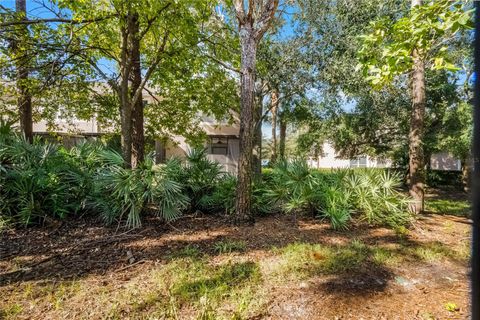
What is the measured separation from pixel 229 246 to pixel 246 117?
7.78 feet

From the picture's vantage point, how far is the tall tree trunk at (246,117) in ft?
16.9

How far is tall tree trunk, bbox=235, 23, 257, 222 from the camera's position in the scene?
514 cm

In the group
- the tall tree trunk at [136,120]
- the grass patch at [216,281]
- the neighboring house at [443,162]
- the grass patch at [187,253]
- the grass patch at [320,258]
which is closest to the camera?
the grass patch at [216,281]

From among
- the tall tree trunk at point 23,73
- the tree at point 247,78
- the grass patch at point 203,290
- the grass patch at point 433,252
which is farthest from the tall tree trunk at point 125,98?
the grass patch at point 433,252

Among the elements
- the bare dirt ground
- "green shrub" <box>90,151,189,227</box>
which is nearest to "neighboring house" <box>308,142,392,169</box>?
the bare dirt ground

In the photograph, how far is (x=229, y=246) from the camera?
13.8ft

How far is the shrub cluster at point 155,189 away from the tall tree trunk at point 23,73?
5.47ft

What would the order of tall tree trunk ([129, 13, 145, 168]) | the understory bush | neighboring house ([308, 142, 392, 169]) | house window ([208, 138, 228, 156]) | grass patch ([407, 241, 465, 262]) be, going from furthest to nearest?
house window ([208, 138, 228, 156]), neighboring house ([308, 142, 392, 169]), tall tree trunk ([129, 13, 145, 168]), the understory bush, grass patch ([407, 241, 465, 262])

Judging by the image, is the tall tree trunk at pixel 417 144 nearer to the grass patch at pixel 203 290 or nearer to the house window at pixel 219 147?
the grass patch at pixel 203 290

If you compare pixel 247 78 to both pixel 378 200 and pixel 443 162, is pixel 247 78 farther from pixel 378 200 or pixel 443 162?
pixel 443 162

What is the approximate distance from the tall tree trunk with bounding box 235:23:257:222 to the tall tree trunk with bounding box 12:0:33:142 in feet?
17.1

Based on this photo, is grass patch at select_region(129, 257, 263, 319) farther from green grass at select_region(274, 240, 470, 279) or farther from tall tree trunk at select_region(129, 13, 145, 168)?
tall tree trunk at select_region(129, 13, 145, 168)

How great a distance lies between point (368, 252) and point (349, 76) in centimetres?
778

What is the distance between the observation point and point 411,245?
4566 millimetres
